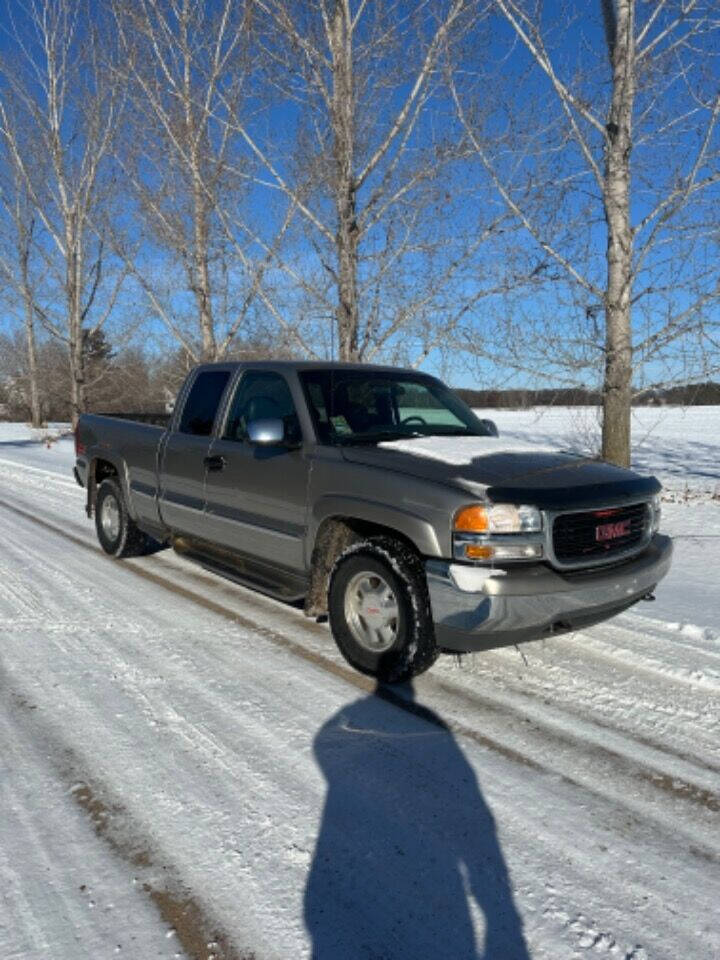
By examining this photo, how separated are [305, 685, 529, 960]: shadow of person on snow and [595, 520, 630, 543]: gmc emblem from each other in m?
1.33

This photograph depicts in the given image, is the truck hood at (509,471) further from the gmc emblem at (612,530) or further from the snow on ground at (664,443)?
the snow on ground at (664,443)

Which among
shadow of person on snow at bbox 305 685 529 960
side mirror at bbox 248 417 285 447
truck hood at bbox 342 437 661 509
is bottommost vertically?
shadow of person on snow at bbox 305 685 529 960

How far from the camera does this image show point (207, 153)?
12.5m

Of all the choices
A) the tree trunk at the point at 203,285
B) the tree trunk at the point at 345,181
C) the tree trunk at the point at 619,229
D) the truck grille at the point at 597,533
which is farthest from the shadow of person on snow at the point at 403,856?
the tree trunk at the point at 203,285

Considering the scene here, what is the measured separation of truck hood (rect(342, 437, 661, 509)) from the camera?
134 inches

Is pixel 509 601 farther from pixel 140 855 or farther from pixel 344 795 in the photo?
pixel 140 855

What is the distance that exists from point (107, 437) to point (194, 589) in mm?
2123

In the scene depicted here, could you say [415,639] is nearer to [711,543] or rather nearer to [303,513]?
[303,513]

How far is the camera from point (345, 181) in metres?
10.1

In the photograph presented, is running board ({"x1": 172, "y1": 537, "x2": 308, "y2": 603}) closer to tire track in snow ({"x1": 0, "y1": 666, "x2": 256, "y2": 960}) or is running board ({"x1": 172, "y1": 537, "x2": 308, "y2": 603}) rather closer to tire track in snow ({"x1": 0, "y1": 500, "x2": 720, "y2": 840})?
tire track in snow ({"x1": 0, "y1": 500, "x2": 720, "y2": 840})

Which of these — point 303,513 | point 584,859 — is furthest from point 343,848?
point 303,513

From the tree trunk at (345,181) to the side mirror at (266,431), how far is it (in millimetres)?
6228

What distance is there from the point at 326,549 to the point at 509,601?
1283mm

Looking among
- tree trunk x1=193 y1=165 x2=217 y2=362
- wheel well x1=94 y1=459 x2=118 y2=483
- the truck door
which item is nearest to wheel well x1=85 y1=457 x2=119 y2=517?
wheel well x1=94 y1=459 x2=118 y2=483
